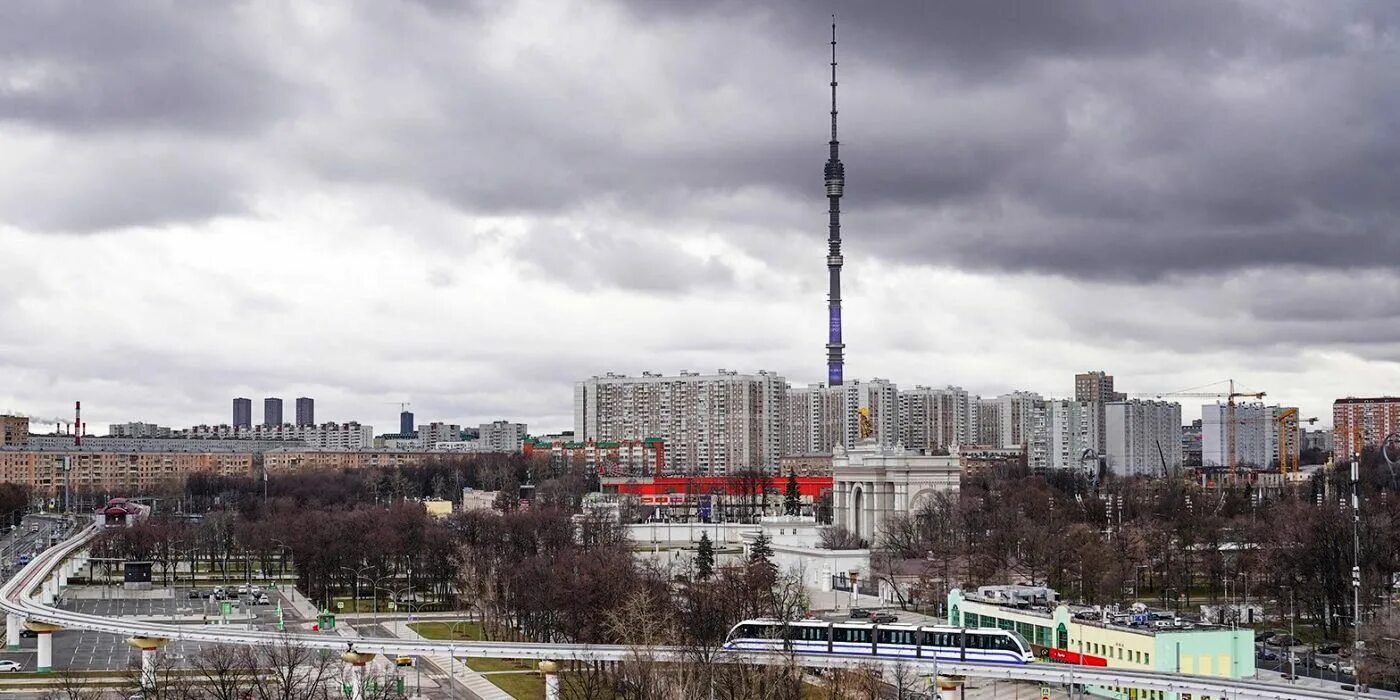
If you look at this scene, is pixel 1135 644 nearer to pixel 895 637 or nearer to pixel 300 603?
pixel 895 637

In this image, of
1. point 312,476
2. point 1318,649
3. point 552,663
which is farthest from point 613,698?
point 312,476

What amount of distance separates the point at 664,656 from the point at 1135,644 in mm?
15233

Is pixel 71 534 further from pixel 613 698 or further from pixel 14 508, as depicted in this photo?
pixel 613 698

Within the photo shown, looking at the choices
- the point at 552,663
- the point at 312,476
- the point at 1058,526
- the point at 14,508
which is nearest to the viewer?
the point at 552,663

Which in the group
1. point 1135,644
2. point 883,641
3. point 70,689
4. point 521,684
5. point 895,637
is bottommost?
point 521,684

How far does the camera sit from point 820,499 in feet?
480

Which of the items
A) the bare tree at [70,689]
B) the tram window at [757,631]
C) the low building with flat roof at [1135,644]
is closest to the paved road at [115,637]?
the bare tree at [70,689]

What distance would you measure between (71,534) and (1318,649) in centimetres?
11123

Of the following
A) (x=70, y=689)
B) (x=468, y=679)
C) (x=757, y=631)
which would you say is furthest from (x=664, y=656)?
(x=70, y=689)

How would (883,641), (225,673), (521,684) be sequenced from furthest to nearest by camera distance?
(521,684)
(883,641)
(225,673)

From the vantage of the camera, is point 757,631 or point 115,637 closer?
point 757,631

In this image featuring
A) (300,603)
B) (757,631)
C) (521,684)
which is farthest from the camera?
(300,603)

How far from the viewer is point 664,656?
174ft

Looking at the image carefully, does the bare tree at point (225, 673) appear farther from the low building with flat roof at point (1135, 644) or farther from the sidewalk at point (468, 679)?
the low building with flat roof at point (1135, 644)
